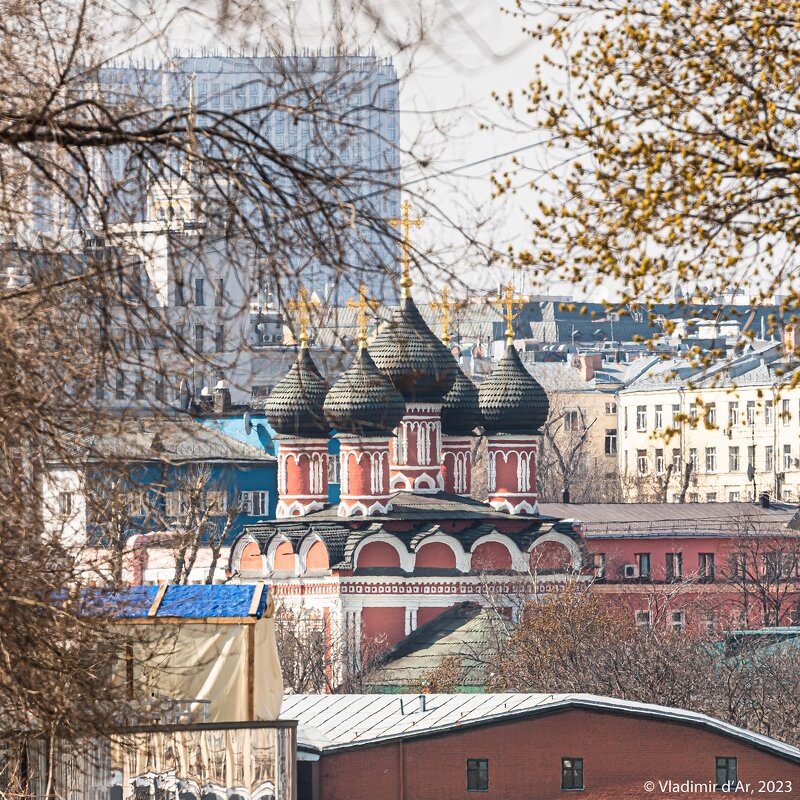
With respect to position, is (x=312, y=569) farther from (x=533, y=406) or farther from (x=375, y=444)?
(x=533, y=406)

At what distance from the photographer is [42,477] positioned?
9414mm

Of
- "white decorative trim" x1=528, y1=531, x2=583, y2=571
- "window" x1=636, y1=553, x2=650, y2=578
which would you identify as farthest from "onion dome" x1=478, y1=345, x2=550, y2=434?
"window" x1=636, y1=553, x2=650, y2=578

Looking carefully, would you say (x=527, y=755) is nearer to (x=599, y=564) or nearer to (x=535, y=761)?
(x=535, y=761)

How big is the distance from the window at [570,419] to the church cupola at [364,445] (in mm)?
41074

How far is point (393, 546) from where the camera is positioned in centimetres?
4834

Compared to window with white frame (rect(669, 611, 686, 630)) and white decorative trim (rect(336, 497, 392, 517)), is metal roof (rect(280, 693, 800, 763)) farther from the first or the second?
window with white frame (rect(669, 611, 686, 630))

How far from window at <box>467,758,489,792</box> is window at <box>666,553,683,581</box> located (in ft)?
75.2

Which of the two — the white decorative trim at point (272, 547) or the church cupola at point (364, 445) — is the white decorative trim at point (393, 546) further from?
the white decorative trim at point (272, 547)

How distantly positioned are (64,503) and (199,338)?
104cm

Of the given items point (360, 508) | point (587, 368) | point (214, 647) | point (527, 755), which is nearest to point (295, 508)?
point (360, 508)

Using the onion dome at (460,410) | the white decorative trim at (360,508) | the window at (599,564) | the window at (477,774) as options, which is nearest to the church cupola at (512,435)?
the onion dome at (460,410)

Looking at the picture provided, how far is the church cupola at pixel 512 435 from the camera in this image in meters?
50.6

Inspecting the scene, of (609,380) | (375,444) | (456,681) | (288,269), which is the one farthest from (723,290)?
(609,380)

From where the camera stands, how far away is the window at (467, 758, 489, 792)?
32.8m
